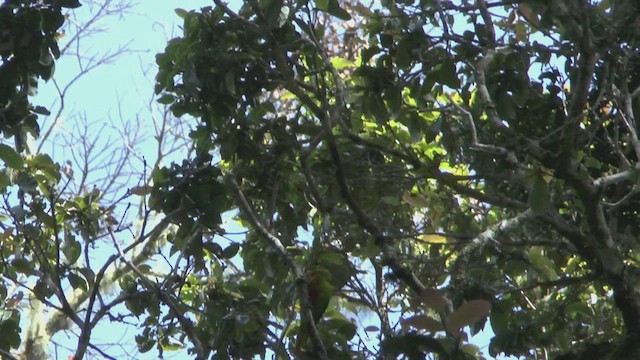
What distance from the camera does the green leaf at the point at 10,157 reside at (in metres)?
3.52

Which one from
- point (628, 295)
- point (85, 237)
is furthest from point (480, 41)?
point (85, 237)

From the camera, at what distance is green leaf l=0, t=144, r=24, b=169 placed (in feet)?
11.6

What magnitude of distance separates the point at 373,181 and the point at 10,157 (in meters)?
1.49

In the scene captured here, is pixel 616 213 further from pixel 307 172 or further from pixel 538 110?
pixel 307 172

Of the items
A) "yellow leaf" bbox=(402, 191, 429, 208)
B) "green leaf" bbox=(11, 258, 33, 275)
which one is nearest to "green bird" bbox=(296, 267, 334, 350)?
"yellow leaf" bbox=(402, 191, 429, 208)

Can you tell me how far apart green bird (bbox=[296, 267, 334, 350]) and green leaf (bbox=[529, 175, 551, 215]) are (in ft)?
2.58

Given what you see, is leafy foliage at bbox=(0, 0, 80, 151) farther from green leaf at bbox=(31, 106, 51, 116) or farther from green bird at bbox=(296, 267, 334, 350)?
green bird at bbox=(296, 267, 334, 350)

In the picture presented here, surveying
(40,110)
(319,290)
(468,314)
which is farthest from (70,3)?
(468,314)

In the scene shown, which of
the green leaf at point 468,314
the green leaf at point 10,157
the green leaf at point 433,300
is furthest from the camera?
the green leaf at point 10,157

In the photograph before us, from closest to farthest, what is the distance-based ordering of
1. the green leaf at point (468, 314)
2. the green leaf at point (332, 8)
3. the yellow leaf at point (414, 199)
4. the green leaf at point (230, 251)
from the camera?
the green leaf at point (468, 314)
the green leaf at point (332, 8)
the green leaf at point (230, 251)
the yellow leaf at point (414, 199)

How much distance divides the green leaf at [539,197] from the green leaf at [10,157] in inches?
69.3

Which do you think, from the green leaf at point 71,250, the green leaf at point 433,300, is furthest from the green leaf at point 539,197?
the green leaf at point 71,250

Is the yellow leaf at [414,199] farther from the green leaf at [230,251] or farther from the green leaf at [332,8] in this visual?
the green leaf at [332,8]

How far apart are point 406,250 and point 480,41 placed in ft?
4.31
